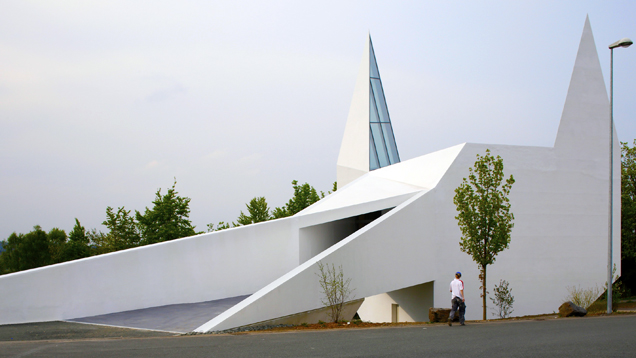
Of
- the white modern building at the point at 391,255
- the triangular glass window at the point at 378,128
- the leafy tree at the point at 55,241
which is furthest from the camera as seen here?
the leafy tree at the point at 55,241

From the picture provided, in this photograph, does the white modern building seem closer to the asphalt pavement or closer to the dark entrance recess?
the dark entrance recess

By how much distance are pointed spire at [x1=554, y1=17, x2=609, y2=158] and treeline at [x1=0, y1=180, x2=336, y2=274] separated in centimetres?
2165

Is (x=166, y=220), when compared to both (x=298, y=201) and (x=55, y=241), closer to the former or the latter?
(x=298, y=201)

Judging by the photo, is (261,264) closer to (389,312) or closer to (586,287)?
(389,312)

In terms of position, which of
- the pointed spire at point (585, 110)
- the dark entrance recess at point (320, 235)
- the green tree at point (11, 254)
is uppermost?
the pointed spire at point (585, 110)

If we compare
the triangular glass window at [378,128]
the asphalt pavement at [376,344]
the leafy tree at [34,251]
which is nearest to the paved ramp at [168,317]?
the asphalt pavement at [376,344]

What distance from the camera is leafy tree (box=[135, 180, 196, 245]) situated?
1125 inches

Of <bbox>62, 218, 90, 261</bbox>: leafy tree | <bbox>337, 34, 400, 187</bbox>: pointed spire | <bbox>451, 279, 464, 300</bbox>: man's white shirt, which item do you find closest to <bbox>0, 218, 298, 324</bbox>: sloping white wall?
<bbox>451, 279, 464, 300</bbox>: man's white shirt

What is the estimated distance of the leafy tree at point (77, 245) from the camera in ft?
124

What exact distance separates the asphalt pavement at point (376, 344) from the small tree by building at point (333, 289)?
A: 1805 mm

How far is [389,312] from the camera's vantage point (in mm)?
19609

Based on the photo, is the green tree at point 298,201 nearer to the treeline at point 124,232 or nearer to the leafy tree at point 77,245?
the treeline at point 124,232

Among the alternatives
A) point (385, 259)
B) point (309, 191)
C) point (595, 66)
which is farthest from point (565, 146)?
point (309, 191)

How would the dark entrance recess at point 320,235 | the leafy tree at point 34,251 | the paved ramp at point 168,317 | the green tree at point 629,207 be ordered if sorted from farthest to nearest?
the leafy tree at point 34,251
the green tree at point 629,207
the dark entrance recess at point 320,235
the paved ramp at point 168,317
